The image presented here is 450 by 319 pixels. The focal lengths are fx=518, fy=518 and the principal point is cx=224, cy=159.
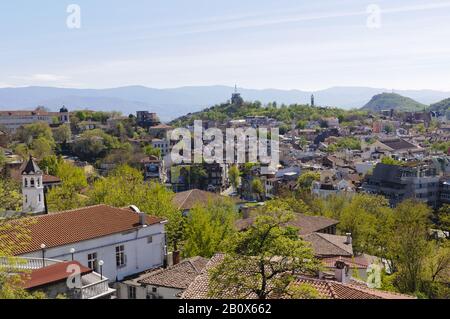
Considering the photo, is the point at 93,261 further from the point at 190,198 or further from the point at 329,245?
the point at 190,198

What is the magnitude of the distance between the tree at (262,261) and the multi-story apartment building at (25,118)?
98882 millimetres

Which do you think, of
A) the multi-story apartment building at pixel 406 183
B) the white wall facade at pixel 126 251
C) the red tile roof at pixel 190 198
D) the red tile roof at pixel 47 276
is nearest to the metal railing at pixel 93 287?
the red tile roof at pixel 47 276

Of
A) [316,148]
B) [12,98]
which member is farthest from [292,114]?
[12,98]

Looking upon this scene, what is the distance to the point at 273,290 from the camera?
36.6 ft

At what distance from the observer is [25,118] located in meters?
108

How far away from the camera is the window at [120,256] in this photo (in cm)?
2233

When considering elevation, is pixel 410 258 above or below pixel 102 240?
below

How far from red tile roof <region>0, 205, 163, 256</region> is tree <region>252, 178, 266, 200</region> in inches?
1975

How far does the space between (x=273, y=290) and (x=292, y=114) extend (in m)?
164

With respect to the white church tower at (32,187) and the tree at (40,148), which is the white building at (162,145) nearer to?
the tree at (40,148)

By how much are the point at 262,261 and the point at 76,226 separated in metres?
12.6

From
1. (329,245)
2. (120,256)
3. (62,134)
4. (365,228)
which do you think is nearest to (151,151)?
(62,134)

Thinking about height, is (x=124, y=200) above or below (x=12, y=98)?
below
